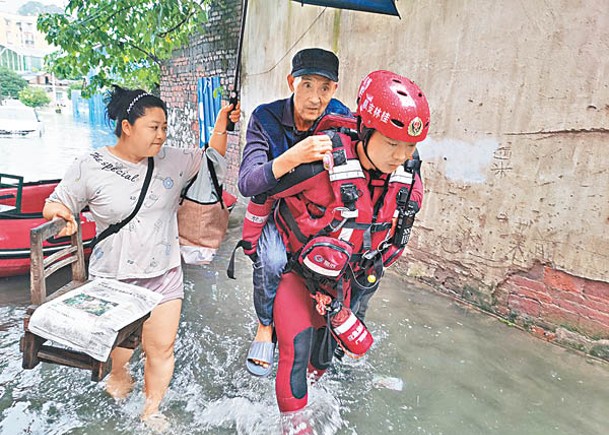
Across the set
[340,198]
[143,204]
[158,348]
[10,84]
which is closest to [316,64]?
[340,198]

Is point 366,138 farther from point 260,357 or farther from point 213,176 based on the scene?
point 260,357

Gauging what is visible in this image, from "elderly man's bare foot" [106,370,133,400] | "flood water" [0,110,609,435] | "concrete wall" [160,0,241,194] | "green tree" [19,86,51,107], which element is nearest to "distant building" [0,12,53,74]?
"green tree" [19,86,51,107]

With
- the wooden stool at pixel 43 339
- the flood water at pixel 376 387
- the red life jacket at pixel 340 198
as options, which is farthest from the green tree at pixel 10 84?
the red life jacket at pixel 340 198

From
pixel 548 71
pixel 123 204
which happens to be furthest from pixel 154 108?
pixel 548 71

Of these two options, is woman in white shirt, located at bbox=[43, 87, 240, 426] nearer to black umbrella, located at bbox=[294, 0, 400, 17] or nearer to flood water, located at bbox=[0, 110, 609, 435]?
flood water, located at bbox=[0, 110, 609, 435]

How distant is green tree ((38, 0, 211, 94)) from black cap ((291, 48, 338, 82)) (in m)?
4.93

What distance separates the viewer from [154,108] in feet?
7.27

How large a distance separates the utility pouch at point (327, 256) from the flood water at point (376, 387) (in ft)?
3.98

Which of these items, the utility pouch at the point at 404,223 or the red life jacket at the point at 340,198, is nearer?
the red life jacket at the point at 340,198

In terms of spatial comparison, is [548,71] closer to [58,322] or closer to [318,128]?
[318,128]

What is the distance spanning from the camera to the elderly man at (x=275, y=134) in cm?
217

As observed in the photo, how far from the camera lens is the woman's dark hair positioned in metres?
2.19

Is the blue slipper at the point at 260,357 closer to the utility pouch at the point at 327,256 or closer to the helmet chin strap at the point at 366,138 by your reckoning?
the utility pouch at the point at 327,256

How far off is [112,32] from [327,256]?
6077mm
